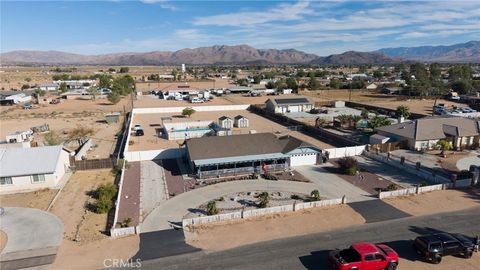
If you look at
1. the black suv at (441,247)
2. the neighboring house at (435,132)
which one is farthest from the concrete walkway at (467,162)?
the black suv at (441,247)

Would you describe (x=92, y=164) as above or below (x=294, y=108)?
below

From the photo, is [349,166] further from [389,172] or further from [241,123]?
[241,123]

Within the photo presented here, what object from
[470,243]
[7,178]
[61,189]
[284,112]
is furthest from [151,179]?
[284,112]

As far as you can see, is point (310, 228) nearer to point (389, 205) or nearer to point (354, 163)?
point (389, 205)

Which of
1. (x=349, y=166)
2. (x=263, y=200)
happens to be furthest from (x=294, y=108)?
(x=263, y=200)

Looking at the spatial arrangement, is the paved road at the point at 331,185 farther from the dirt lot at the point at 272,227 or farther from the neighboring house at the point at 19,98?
the neighboring house at the point at 19,98
